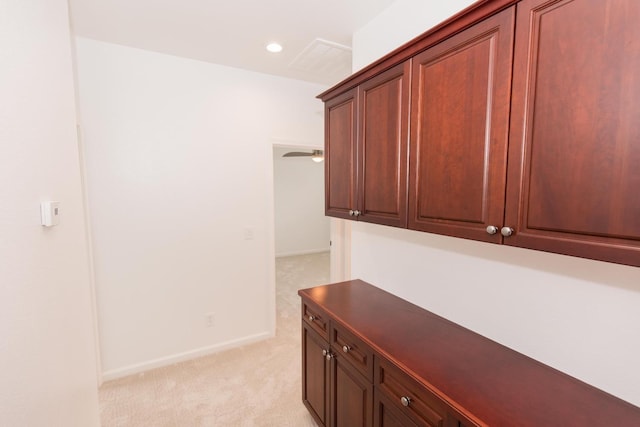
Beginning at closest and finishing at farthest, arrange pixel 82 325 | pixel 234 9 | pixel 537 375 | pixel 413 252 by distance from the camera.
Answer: pixel 537 375 < pixel 82 325 < pixel 413 252 < pixel 234 9

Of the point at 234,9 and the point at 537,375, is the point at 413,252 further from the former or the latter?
the point at 234,9

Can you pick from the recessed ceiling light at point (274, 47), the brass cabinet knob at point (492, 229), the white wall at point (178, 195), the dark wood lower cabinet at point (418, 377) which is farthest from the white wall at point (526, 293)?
the white wall at point (178, 195)

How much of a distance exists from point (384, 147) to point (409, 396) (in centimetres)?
119

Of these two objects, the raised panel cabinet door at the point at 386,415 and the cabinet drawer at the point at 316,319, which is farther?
the cabinet drawer at the point at 316,319

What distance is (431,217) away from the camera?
4.45 ft

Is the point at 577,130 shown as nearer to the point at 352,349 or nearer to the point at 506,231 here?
the point at 506,231

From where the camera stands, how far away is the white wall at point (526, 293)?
103 cm

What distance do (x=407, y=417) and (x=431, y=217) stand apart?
844 mm

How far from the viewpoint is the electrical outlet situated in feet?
9.71

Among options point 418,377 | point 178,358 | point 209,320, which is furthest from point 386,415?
point 178,358

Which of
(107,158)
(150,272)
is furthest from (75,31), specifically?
(150,272)

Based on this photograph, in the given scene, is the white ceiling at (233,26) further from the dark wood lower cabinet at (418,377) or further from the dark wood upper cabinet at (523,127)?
the dark wood lower cabinet at (418,377)

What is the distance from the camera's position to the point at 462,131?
47.1 inches

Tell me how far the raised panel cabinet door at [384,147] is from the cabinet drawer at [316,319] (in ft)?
2.13
